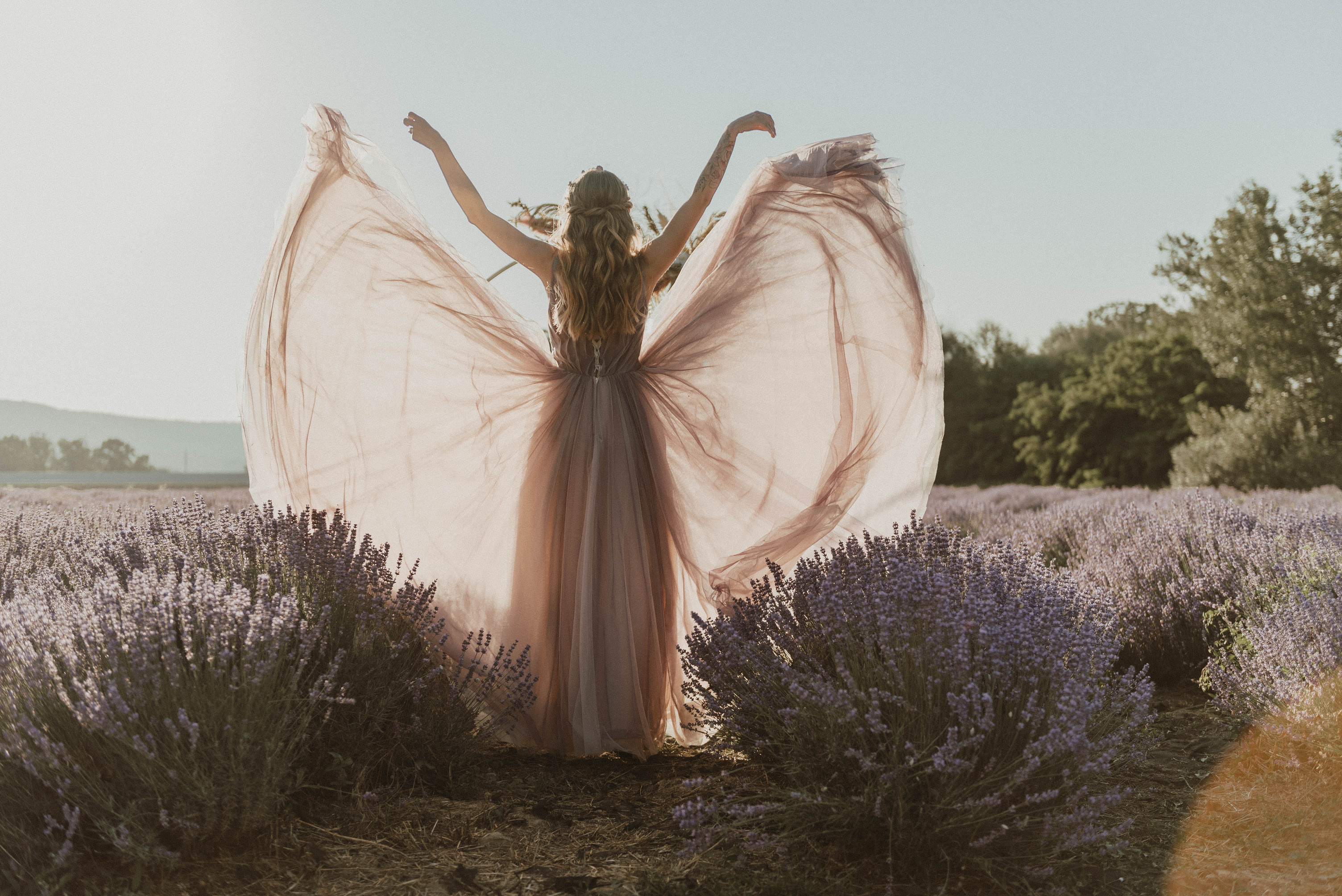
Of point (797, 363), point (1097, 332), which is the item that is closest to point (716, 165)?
point (797, 363)

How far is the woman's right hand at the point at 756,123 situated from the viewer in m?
3.19

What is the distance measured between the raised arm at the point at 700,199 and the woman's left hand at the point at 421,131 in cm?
96

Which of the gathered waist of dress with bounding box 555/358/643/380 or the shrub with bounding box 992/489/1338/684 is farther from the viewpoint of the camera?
the shrub with bounding box 992/489/1338/684

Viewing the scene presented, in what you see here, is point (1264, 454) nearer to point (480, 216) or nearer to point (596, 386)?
point (596, 386)

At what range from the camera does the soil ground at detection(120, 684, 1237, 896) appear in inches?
73.8

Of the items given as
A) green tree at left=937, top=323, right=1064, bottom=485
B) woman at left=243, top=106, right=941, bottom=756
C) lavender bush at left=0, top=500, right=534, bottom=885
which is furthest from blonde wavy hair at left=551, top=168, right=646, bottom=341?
green tree at left=937, top=323, right=1064, bottom=485

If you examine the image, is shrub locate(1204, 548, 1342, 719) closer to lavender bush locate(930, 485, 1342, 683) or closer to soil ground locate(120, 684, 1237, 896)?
lavender bush locate(930, 485, 1342, 683)

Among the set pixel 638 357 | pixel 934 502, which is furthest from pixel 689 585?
pixel 934 502

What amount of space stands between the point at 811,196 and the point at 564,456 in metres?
1.32

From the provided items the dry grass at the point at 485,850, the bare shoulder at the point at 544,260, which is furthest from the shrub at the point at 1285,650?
the bare shoulder at the point at 544,260

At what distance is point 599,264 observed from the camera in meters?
3.09

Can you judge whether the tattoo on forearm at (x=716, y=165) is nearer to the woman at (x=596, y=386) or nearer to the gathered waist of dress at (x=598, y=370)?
the woman at (x=596, y=386)

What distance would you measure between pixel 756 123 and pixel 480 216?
1.10 meters

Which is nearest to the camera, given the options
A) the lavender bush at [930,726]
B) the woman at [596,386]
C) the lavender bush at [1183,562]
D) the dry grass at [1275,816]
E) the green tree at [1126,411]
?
the lavender bush at [930,726]
